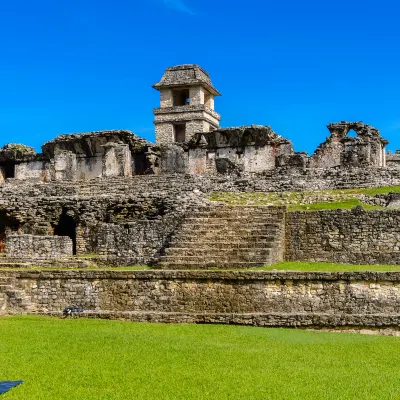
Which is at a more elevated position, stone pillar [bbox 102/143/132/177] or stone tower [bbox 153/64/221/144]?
stone tower [bbox 153/64/221/144]

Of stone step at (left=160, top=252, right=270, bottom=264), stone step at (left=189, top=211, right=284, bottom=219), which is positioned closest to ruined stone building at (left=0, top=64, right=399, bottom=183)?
stone step at (left=189, top=211, right=284, bottom=219)

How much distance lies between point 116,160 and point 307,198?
15816 millimetres

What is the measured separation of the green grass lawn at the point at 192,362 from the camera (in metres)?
8.67

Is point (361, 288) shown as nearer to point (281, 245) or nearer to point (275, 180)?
point (281, 245)

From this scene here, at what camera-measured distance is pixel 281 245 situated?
17469 millimetres

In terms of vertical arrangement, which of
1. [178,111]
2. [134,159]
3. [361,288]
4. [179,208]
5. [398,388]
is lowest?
[398,388]

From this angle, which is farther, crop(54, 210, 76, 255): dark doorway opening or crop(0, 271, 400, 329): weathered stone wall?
crop(54, 210, 76, 255): dark doorway opening

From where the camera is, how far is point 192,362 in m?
10.3

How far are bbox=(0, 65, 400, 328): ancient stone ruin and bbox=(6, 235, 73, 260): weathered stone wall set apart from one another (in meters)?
0.03

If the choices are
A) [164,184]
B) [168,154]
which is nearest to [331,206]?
[164,184]

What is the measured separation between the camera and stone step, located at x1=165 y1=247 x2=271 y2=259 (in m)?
16.3

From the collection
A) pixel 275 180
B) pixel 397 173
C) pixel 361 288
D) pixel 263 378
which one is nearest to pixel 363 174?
pixel 397 173

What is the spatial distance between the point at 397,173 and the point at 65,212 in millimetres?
11514

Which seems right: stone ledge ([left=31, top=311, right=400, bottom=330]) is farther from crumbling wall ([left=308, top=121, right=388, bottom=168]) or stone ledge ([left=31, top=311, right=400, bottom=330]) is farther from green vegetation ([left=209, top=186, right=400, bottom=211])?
crumbling wall ([left=308, top=121, right=388, bottom=168])
